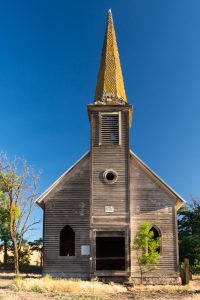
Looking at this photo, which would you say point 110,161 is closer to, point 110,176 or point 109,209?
point 110,176

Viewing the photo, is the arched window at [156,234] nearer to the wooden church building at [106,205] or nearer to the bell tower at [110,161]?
the wooden church building at [106,205]

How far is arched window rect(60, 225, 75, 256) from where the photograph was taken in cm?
2628

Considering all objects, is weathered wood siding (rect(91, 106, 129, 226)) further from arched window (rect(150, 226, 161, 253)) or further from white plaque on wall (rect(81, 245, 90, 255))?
arched window (rect(150, 226, 161, 253))

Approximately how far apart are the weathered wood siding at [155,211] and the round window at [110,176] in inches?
42.6

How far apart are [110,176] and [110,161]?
91 centimetres

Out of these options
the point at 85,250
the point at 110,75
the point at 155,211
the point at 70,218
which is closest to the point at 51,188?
the point at 70,218

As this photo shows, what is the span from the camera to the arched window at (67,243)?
1035 inches

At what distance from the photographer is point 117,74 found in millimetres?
28297

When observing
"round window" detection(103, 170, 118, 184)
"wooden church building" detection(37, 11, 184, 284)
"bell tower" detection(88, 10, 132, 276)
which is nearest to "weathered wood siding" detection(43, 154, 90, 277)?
"wooden church building" detection(37, 11, 184, 284)

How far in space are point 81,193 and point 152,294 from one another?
7.88 metres

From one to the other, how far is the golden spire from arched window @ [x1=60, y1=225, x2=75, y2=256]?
27.5 ft

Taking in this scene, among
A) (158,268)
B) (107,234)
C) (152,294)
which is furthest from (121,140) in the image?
(152,294)

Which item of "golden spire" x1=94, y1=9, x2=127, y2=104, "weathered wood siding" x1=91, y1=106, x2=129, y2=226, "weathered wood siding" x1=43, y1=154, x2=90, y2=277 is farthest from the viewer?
A: "golden spire" x1=94, y1=9, x2=127, y2=104

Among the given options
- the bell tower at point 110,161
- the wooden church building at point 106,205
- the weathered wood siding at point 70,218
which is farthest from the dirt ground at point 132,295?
the weathered wood siding at point 70,218
